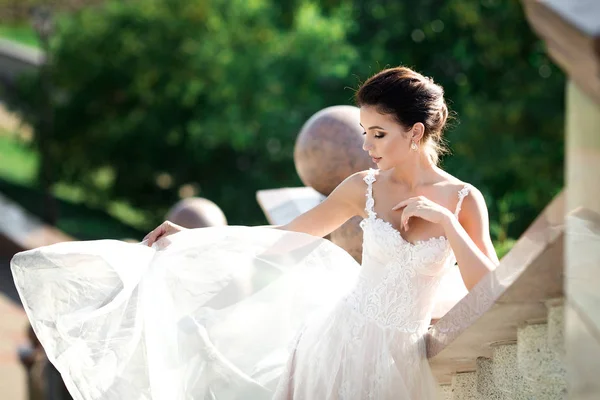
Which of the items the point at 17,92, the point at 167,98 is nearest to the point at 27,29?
the point at 17,92

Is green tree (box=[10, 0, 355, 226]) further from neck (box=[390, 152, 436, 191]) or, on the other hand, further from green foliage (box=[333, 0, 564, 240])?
neck (box=[390, 152, 436, 191])

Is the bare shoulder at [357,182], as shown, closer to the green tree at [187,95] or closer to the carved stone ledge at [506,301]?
the carved stone ledge at [506,301]

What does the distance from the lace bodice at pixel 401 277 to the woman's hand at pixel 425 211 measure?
0.29 ft

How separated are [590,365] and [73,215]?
61.0ft

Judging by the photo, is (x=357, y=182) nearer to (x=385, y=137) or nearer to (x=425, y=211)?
(x=385, y=137)

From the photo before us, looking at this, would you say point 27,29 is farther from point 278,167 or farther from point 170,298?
point 170,298

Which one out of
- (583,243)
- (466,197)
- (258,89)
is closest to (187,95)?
(258,89)

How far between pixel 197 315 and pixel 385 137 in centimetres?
90

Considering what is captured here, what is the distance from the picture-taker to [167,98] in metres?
16.9

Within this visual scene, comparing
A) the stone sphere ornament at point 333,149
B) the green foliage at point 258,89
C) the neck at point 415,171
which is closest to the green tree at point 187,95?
the green foliage at point 258,89

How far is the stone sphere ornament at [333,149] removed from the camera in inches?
181

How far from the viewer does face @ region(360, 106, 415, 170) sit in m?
3.04

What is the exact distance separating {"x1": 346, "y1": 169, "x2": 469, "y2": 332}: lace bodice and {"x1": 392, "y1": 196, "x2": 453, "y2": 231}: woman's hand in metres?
0.09

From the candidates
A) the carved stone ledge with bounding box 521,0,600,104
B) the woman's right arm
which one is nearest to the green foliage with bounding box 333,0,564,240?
the woman's right arm
